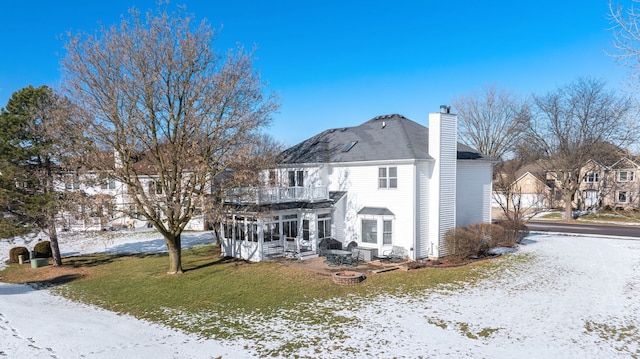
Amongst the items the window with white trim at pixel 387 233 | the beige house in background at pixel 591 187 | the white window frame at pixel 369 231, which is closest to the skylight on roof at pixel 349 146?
the white window frame at pixel 369 231

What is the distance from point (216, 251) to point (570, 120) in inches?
1526

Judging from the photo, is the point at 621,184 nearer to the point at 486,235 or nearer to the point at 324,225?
Result: the point at 486,235

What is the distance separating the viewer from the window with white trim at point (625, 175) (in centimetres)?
4541

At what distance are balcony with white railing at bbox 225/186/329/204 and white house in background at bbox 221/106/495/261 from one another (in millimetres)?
60

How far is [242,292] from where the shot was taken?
618 inches

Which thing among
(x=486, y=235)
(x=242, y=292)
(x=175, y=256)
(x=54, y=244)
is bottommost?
(x=242, y=292)

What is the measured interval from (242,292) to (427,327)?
302 inches

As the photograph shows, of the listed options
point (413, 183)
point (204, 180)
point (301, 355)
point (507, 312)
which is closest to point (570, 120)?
point (413, 183)

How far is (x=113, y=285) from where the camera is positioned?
703 inches

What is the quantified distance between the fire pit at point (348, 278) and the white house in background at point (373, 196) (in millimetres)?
3825

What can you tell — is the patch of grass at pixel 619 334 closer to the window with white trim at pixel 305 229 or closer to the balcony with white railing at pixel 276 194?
the balcony with white railing at pixel 276 194

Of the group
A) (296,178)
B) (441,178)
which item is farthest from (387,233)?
(296,178)

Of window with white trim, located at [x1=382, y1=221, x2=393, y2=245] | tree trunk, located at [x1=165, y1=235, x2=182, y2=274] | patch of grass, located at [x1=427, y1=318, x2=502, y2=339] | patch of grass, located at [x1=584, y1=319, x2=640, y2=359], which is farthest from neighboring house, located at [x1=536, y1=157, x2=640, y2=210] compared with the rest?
tree trunk, located at [x1=165, y1=235, x2=182, y2=274]

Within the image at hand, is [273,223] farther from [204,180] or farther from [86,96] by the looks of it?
[86,96]
